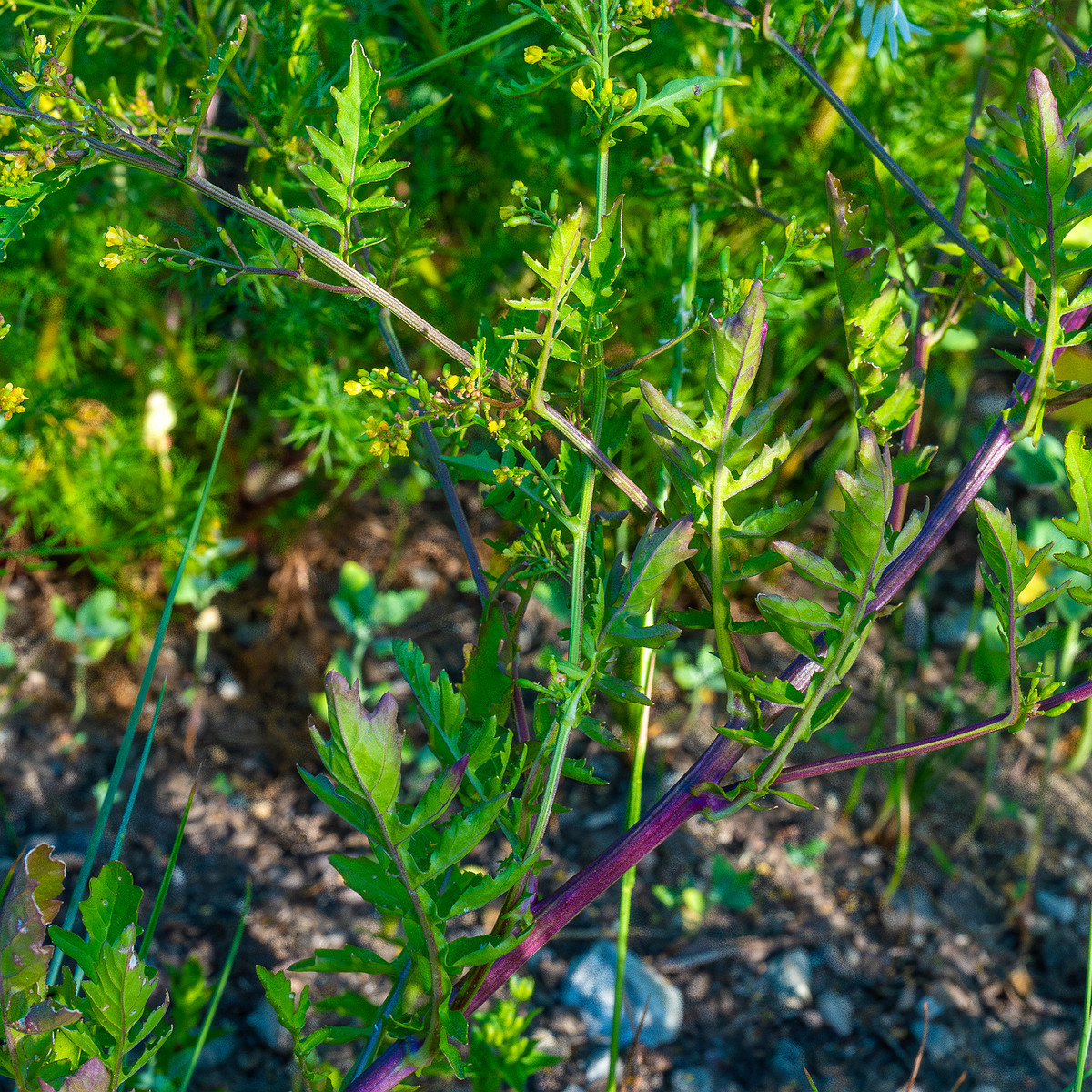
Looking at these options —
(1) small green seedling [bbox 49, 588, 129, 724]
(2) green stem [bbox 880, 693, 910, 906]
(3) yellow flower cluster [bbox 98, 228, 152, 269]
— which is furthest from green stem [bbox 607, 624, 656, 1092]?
(1) small green seedling [bbox 49, 588, 129, 724]

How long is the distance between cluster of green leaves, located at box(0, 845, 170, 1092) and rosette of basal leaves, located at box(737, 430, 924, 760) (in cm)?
42

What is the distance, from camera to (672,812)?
65 centimetres

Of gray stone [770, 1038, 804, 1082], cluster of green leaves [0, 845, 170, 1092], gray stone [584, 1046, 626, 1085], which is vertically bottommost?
gray stone [770, 1038, 804, 1082]

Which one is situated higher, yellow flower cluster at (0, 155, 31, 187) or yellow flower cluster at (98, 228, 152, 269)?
yellow flower cluster at (0, 155, 31, 187)

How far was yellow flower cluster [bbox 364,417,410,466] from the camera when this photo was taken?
1.88 ft

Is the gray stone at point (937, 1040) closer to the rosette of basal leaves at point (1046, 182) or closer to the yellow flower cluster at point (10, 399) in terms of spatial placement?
the rosette of basal leaves at point (1046, 182)

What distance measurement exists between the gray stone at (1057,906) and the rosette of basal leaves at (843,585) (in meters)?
0.98

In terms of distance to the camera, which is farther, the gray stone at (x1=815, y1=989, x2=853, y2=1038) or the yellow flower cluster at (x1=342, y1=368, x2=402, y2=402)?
the gray stone at (x1=815, y1=989, x2=853, y2=1038)

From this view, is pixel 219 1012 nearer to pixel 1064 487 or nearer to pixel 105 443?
pixel 105 443

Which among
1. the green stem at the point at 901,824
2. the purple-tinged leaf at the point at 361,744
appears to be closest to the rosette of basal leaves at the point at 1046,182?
the purple-tinged leaf at the point at 361,744

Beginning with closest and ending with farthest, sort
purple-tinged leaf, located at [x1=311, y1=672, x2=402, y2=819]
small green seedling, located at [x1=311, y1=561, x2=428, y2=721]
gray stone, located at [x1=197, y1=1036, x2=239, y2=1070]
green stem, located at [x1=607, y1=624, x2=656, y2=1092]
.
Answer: purple-tinged leaf, located at [x1=311, y1=672, x2=402, y2=819] → green stem, located at [x1=607, y1=624, x2=656, y2=1092] → gray stone, located at [x1=197, y1=1036, x2=239, y2=1070] → small green seedling, located at [x1=311, y1=561, x2=428, y2=721]

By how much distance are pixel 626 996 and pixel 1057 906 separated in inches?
24.8

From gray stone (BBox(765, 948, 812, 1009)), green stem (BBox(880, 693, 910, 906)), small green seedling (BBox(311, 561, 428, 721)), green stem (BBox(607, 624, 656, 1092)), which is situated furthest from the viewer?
small green seedling (BBox(311, 561, 428, 721))

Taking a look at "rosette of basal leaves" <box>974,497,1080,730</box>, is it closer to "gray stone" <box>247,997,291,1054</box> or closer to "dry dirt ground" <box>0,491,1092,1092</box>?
"dry dirt ground" <box>0,491,1092,1092</box>
